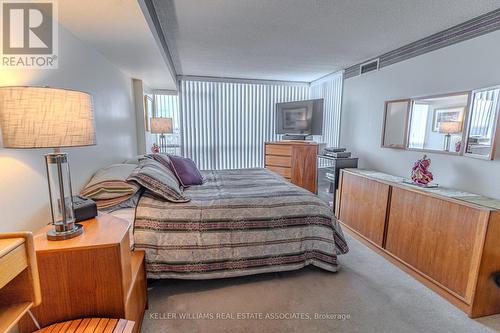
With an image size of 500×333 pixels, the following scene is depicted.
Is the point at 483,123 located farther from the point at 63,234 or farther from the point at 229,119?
the point at 229,119

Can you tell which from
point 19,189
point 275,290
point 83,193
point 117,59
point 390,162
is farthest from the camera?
point 390,162

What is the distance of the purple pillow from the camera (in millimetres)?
2598

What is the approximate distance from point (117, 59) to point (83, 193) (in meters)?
1.57

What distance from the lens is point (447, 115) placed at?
2.36m

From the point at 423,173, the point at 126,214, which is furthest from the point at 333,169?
the point at 126,214

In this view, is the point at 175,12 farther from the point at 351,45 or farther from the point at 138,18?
the point at 351,45

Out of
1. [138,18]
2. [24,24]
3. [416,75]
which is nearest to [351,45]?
[416,75]

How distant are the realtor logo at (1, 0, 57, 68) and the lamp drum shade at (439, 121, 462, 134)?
10.6 ft

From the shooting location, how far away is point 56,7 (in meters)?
1.48

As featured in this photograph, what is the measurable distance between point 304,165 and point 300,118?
0.94 m

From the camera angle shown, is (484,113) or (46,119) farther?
(484,113)

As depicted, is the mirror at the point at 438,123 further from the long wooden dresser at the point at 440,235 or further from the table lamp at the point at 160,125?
the table lamp at the point at 160,125

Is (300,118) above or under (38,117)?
above

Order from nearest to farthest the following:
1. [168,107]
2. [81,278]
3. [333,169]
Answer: [81,278] → [333,169] → [168,107]
